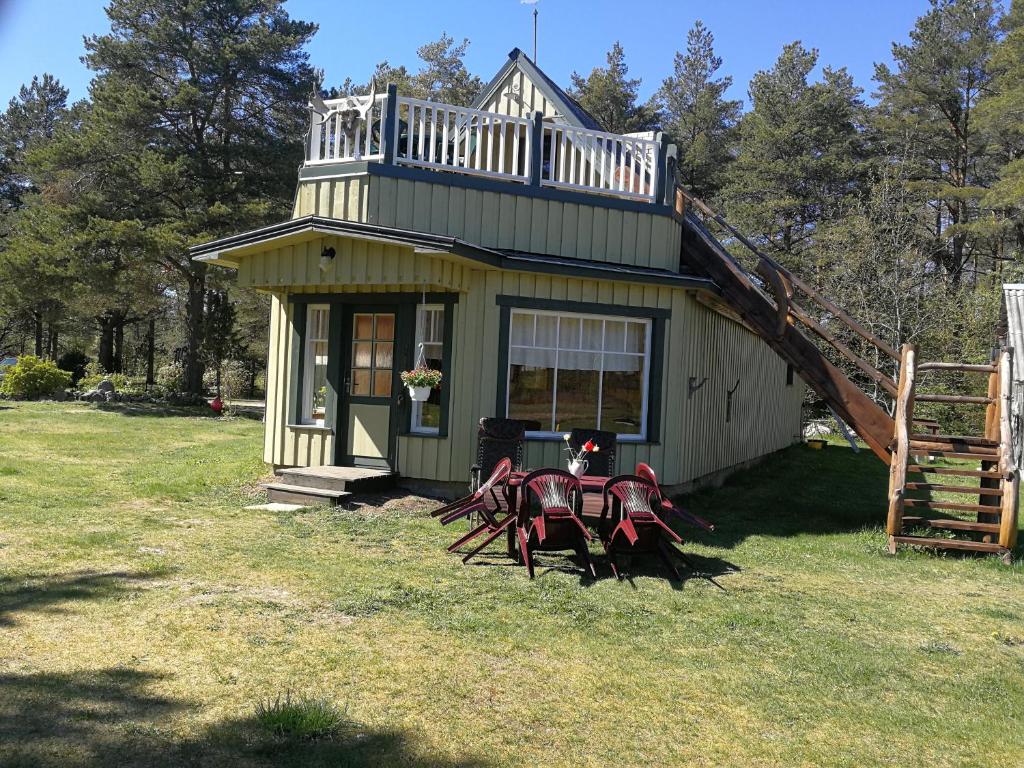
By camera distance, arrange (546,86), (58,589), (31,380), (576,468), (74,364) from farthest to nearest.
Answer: (74,364), (31,380), (546,86), (576,468), (58,589)

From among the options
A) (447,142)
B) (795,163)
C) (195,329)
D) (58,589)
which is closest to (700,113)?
(795,163)

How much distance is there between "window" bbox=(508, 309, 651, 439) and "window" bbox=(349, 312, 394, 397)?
1380 mm

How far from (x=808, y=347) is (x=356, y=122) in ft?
18.6

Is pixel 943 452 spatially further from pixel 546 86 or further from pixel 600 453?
pixel 546 86

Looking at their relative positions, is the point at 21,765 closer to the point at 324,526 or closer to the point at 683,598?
the point at 683,598

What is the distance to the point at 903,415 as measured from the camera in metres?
7.74

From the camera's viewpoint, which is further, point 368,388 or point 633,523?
point 368,388

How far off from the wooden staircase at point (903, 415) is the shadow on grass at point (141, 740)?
5160 mm

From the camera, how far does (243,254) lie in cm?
891

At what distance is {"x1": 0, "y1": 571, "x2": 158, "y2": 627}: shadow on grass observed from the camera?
4.59 metres

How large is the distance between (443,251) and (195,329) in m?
18.2

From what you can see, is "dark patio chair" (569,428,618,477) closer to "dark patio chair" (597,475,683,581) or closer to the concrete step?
"dark patio chair" (597,475,683,581)

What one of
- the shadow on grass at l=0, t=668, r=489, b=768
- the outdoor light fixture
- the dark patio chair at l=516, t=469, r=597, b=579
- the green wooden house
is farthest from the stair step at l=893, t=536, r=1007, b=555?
the outdoor light fixture

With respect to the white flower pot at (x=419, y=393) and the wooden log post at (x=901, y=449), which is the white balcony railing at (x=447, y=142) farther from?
the wooden log post at (x=901, y=449)
